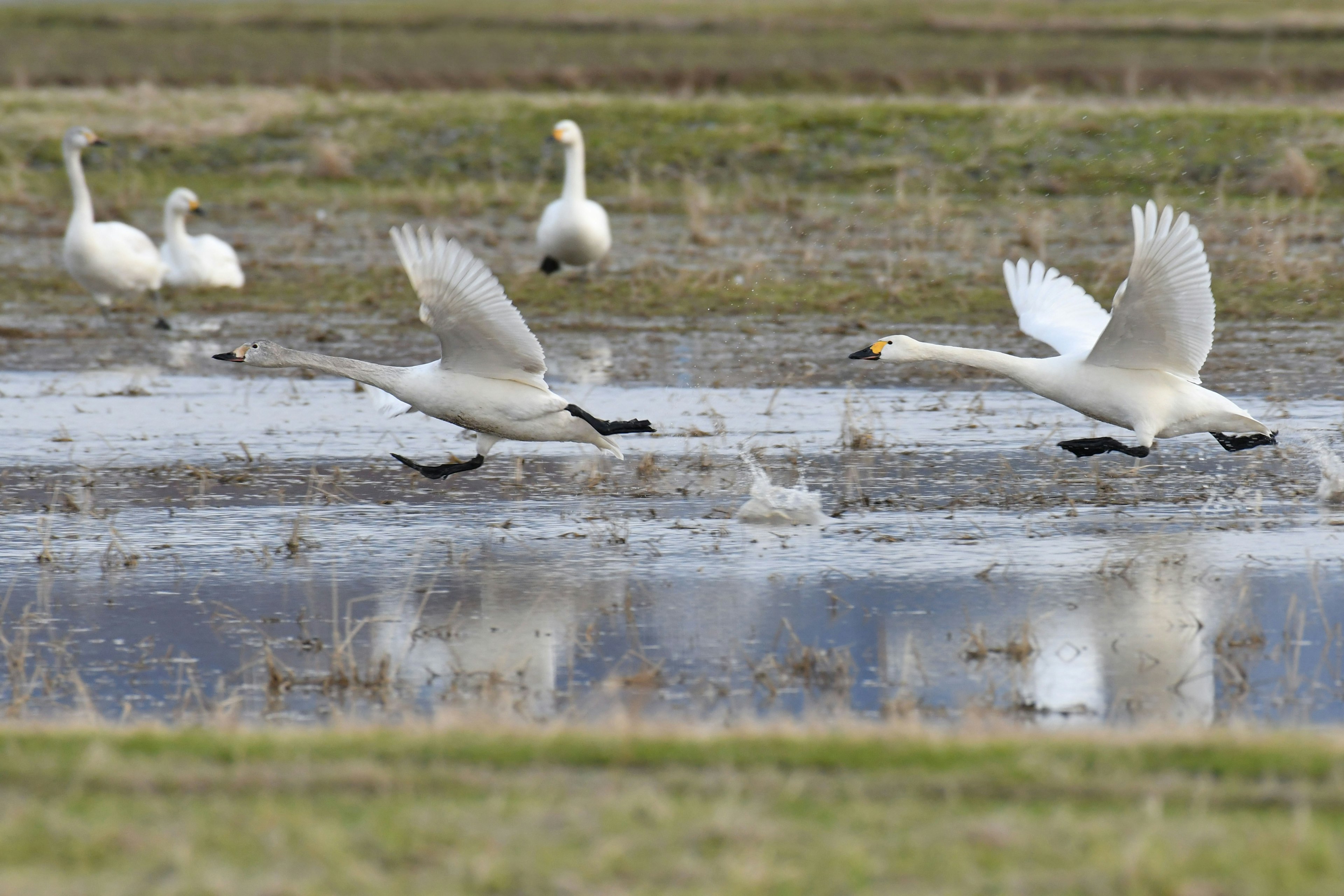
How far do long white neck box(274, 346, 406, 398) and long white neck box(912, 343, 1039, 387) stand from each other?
2558 millimetres

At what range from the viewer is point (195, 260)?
17.9 meters

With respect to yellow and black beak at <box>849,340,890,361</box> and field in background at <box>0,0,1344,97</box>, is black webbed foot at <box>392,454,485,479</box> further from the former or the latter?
field in background at <box>0,0,1344,97</box>

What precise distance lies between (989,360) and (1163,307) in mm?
872

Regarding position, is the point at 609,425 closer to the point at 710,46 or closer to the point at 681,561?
the point at 681,561

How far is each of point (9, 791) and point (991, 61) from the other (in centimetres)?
4334

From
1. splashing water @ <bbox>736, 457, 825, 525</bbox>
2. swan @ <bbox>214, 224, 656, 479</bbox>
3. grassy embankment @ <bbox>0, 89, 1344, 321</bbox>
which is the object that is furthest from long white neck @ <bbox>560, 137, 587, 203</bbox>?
splashing water @ <bbox>736, 457, 825, 525</bbox>

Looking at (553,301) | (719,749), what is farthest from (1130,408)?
(553,301)

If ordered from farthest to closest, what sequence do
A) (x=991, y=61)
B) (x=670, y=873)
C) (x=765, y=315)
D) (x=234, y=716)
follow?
(x=991, y=61), (x=765, y=315), (x=234, y=716), (x=670, y=873)

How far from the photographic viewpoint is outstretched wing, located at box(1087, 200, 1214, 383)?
805 cm

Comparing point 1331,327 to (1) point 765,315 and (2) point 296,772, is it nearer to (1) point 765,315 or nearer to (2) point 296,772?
(1) point 765,315

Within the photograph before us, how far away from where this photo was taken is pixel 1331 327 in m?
14.9

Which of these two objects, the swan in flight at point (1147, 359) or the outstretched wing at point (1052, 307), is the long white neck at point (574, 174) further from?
the swan in flight at point (1147, 359)

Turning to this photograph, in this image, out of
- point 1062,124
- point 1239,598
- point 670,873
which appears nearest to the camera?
point 670,873

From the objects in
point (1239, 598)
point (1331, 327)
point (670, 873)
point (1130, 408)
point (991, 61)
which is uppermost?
point (991, 61)
